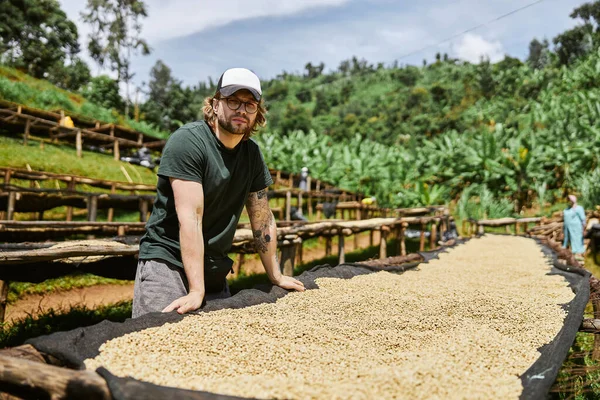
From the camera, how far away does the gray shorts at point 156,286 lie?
1.80 meters

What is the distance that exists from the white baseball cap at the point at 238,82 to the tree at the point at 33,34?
89.1ft

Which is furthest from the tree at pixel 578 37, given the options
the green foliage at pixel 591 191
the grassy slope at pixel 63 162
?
the grassy slope at pixel 63 162

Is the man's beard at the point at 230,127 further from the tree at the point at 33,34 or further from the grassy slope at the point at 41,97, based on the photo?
the tree at the point at 33,34

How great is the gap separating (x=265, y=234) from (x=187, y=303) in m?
0.62

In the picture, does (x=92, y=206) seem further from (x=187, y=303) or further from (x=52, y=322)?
(x=187, y=303)

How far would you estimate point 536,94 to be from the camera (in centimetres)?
2734

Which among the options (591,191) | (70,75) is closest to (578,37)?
(591,191)

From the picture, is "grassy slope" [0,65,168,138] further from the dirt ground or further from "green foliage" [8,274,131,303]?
the dirt ground

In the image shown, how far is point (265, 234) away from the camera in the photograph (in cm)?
223

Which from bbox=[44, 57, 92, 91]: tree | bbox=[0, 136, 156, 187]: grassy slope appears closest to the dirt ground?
bbox=[0, 136, 156, 187]: grassy slope

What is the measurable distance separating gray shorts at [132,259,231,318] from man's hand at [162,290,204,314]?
9cm

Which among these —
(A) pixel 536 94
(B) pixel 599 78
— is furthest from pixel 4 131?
(A) pixel 536 94

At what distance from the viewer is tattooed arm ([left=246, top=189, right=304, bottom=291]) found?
2.21m

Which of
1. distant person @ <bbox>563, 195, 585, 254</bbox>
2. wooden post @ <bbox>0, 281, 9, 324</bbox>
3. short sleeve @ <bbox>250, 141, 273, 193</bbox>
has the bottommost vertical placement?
wooden post @ <bbox>0, 281, 9, 324</bbox>
